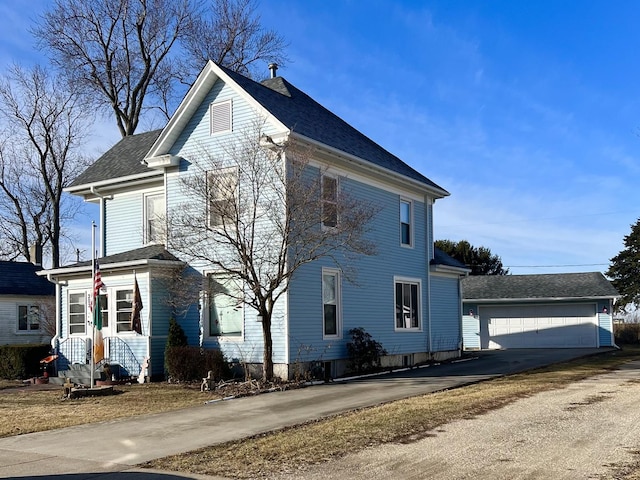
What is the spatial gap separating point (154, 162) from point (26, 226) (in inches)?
1038

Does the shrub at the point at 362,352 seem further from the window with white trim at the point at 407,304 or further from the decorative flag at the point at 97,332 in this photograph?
the decorative flag at the point at 97,332

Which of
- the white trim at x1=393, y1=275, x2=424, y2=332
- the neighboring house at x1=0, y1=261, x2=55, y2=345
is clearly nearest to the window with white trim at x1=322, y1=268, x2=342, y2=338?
the white trim at x1=393, y1=275, x2=424, y2=332

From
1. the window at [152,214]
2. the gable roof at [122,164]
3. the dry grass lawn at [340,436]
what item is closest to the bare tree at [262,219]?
the window at [152,214]

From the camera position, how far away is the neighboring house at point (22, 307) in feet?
116

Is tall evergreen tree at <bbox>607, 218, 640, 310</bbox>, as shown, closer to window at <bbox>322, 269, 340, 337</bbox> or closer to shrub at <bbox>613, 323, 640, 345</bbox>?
shrub at <bbox>613, 323, 640, 345</bbox>

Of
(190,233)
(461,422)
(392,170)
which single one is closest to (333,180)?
(392,170)

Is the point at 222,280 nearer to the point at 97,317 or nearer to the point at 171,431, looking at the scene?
the point at 97,317

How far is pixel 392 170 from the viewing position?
2258 cm

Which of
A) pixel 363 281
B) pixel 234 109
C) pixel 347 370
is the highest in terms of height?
pixel 234 109

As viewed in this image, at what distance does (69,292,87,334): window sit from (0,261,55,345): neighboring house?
14.1 m

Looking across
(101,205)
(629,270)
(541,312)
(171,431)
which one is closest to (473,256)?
(629,270)

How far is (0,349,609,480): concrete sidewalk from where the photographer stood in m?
9.09

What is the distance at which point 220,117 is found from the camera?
789 inches

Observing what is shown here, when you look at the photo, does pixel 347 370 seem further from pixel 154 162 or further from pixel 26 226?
pixel 26 226
